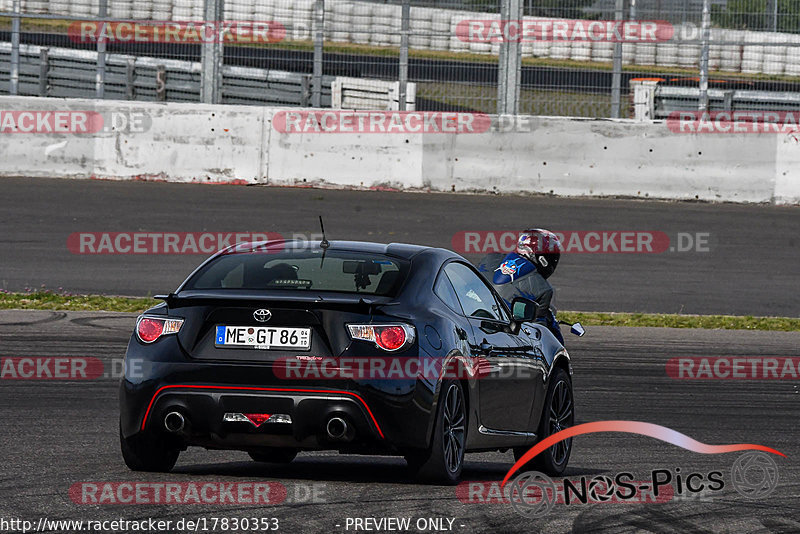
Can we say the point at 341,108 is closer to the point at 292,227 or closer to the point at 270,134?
the point at 270,134

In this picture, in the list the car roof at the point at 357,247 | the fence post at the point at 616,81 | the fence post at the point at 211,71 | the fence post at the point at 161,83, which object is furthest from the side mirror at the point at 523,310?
the fence post at the point at 161,83

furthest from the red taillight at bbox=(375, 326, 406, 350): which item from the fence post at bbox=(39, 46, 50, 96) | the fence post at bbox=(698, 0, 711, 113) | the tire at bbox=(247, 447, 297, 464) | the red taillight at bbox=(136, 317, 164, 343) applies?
the fence post at bbox=(39, 46, 50, 96)

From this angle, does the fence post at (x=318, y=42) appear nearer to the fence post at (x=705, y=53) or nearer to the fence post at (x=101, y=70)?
the fence post at (x=101, y=70)

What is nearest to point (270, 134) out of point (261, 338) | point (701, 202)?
point (701, 202)

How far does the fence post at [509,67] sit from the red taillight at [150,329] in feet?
49.3

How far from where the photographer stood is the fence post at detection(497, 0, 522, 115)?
21500mm

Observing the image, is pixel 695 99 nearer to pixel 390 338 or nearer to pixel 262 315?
pixel 390 338

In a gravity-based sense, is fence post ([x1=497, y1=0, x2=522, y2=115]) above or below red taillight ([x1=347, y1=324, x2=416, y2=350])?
above

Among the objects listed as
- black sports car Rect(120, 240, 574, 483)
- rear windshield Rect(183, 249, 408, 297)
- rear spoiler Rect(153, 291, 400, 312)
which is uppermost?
rear windshield Rect(183, 249, 408, 297)

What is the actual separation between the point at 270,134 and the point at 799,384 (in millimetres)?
10997

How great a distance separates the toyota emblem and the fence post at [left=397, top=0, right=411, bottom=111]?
14763mm

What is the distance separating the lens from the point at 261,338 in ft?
23.0

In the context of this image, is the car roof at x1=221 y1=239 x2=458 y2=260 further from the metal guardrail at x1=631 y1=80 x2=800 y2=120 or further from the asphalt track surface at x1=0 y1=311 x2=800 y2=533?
the metal guardrail at x1=631 y1=80 x2=800 y2=120

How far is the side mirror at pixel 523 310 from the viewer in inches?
327
